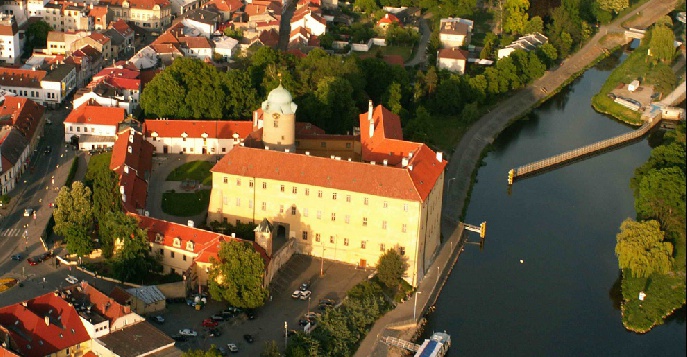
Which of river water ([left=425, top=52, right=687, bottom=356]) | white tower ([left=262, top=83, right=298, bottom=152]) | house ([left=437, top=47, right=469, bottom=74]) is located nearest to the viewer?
river water ([left=425, top=52, right=687, bottom=356])

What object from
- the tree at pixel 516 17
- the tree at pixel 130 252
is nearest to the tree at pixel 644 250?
the tree at pixel 130 252

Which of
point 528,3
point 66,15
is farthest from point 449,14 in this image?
point 66,15

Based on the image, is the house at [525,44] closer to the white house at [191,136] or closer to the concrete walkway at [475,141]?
the concrete walkway at [475,141]

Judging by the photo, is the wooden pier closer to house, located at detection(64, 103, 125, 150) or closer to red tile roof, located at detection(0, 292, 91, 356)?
house, located at detection(64, 103, 125, 150)

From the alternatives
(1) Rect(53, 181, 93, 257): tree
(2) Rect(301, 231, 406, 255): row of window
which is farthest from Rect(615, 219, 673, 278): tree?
(1) Rect(53, 181, 93, 257): tree

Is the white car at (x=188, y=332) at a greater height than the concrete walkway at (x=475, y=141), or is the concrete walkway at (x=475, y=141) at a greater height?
the white car at (x=188, y=332)

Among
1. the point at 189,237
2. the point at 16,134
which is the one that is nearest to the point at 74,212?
the point at 189,237
